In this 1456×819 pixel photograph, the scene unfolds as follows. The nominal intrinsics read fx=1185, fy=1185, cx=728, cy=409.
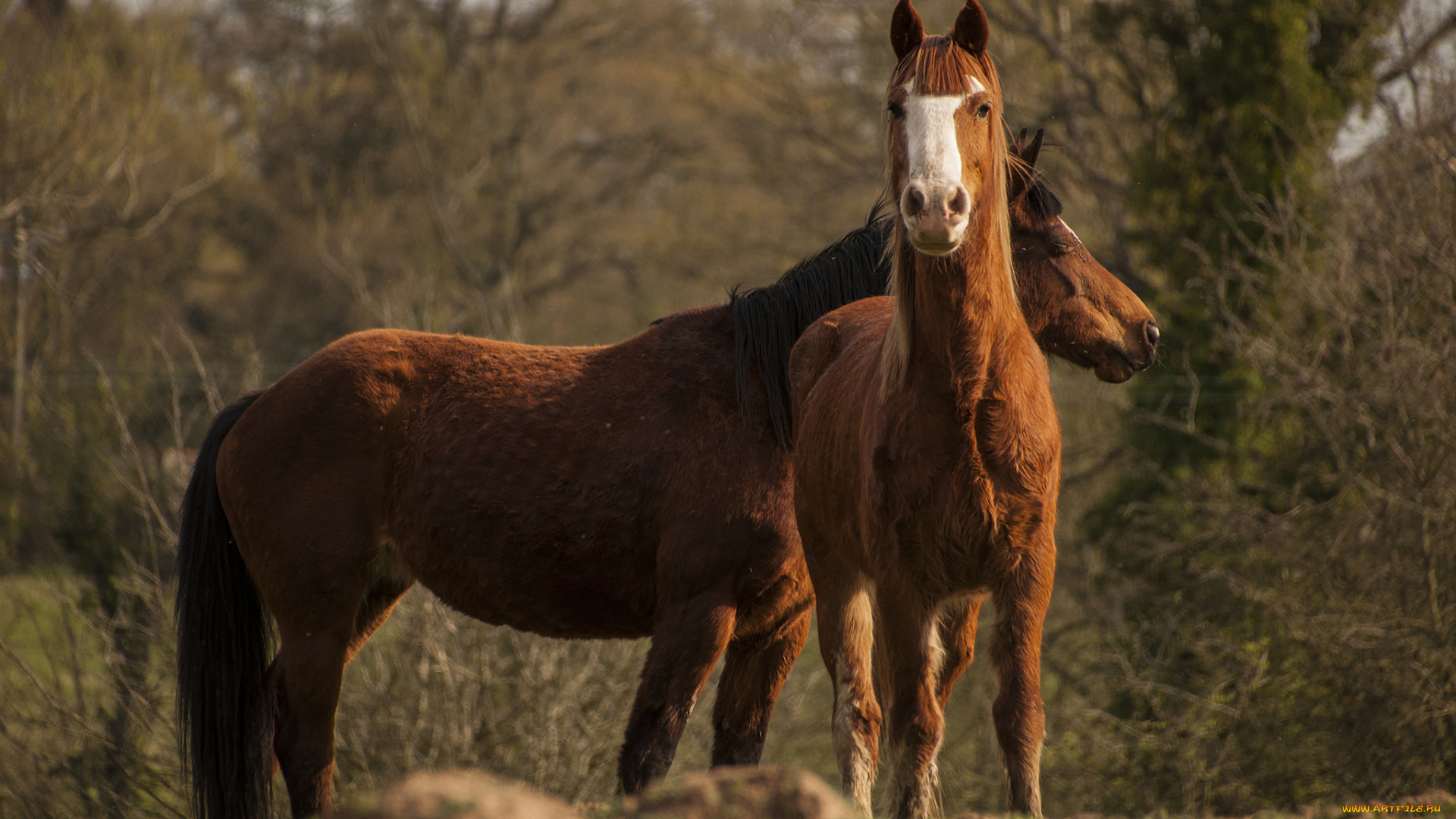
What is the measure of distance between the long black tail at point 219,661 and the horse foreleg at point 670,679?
149cm

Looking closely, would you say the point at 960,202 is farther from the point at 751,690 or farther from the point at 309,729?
the point at 309,729

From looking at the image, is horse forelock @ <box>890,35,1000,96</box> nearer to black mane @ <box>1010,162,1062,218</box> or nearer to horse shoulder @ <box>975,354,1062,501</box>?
horse shoulder @ <box>975,354,1062,501</box>

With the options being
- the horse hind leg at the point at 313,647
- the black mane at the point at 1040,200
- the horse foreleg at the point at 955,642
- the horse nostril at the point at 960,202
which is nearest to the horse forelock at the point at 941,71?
the horse nostril at the point at 960,202

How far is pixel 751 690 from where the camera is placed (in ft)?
14.7

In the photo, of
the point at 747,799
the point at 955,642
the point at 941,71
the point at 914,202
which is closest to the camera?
the point at 747,799

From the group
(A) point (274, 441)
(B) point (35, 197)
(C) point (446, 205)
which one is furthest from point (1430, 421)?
(C) point (446, 205)

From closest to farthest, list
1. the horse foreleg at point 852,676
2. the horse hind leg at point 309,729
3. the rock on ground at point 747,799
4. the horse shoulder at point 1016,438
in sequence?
the rock on ground at point 747,799 → the horse shoulder at point 1016,438 → the horse foreleg at point 852,676 → the horse hind leg at point 309,729

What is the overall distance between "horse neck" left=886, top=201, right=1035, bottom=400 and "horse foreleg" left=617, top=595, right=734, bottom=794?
4.44ft

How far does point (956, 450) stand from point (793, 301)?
1783 mm

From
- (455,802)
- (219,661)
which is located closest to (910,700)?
(455,802)

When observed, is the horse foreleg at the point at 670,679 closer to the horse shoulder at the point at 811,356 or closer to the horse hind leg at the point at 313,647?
the horse shoulder at the point at 811,356

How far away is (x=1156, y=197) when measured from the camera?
11461 mm

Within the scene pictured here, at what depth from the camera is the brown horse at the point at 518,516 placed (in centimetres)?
420

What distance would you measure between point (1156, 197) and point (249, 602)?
9472 mm
